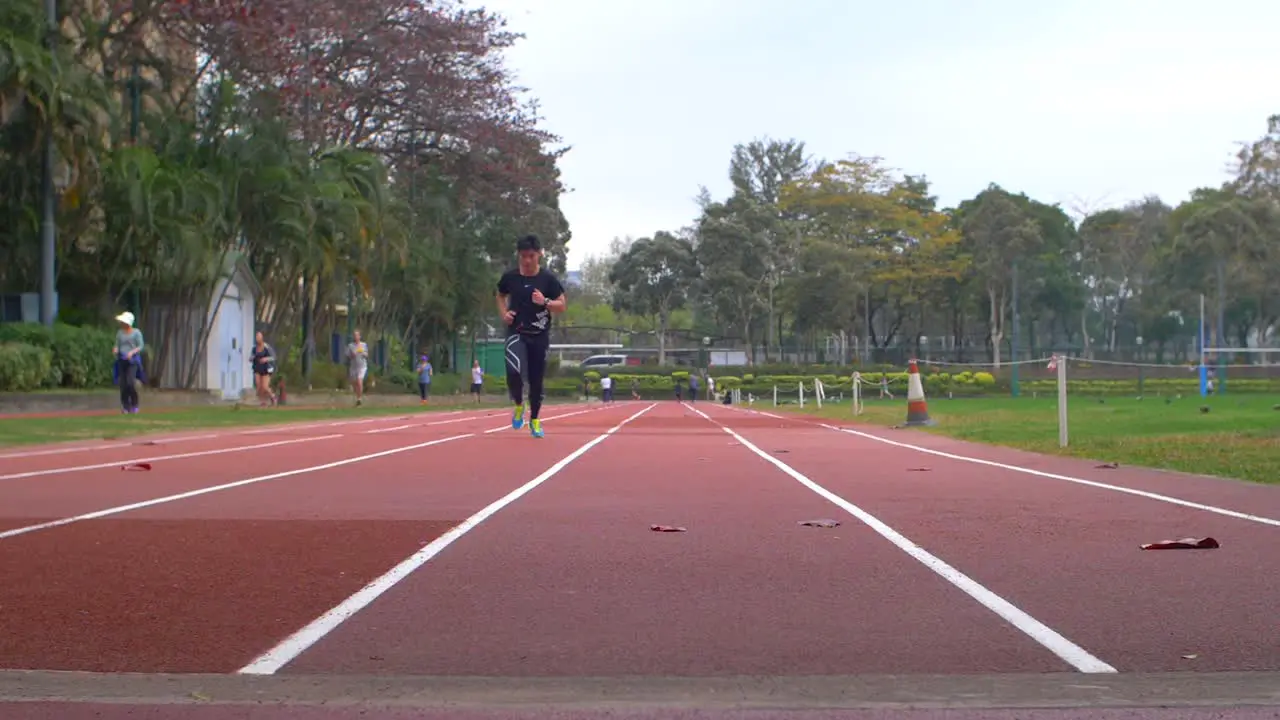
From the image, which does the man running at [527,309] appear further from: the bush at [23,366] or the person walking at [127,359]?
the bush at [23,366]

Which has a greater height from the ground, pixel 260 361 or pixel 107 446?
pixel 260 361

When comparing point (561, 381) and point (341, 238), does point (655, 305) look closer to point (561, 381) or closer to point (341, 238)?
point (561, 381)

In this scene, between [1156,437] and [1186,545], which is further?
[1156,437]

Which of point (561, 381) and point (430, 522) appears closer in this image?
point (430, 522)

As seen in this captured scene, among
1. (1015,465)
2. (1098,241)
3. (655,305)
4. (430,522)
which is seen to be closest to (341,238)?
(1015,465)

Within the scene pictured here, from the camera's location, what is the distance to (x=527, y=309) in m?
13.4

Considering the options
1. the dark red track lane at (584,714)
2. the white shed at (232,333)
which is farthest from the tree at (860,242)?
the dark red track lane at (584,714)

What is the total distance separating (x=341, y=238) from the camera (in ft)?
115

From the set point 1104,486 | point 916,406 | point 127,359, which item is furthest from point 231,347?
point 1104,486

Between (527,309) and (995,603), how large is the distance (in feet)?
29.9

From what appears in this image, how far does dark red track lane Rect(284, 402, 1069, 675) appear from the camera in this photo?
3.96m

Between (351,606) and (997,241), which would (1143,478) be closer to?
(351,606)

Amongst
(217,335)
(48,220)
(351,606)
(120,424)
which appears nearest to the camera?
(351,606)

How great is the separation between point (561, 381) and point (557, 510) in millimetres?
63205
